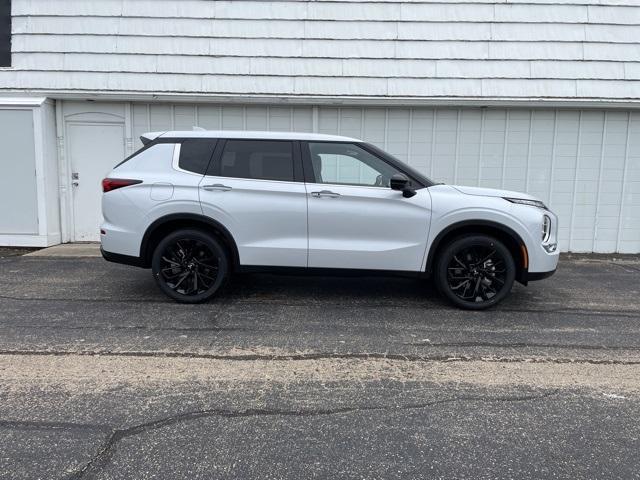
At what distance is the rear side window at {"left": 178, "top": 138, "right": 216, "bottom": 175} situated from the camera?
5.54 m

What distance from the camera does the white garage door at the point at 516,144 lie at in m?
8.73

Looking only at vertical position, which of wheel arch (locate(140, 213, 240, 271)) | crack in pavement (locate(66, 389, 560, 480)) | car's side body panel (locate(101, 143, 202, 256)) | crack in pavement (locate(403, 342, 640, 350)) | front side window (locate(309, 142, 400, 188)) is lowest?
crack in pavement (locate(66, 389, 560, 480))

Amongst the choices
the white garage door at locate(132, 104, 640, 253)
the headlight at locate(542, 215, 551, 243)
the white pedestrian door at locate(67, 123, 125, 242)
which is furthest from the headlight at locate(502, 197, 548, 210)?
the white pedestrian door at locate(67, 123, 125, 242)

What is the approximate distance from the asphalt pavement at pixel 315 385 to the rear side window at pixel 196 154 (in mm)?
1490

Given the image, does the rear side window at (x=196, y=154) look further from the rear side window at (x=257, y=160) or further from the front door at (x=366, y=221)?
the front door at (x=366, y=221)

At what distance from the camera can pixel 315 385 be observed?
3727 mm

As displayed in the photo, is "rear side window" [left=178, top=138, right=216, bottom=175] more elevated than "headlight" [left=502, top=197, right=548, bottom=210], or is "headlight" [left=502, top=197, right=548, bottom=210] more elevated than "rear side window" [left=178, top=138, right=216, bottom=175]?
"rear side window" [left=178, top=138, right=216, bottom=175]

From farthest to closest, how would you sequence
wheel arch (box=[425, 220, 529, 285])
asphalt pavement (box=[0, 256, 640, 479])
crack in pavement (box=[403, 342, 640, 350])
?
wheel arch (box=[425, 220, 529, 285])
crack in pavement (box=[403, 342, 640, 350])
asphalt pavement (box=[0, 256, 640, 479])

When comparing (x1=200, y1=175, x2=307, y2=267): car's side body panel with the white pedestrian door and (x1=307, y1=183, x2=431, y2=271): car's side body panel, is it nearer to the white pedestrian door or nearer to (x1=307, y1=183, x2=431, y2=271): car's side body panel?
(x1=307, y1=183, x2=431, y2=271): car's side body panel

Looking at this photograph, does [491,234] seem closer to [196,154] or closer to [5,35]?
[196,154]

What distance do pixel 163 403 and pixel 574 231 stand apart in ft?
25.6

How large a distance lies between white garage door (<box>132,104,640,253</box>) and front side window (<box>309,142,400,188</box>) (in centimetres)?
342

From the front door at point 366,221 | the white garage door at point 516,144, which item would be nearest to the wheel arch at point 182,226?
the front door at point 366,221

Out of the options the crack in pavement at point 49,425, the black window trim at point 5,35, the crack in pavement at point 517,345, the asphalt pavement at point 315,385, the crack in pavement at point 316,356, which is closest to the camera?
the asphalt pavement at point 315,385
